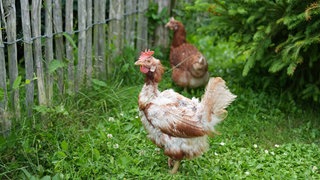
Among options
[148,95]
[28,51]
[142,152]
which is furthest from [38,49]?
[142,152]

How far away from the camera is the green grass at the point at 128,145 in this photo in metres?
3.97

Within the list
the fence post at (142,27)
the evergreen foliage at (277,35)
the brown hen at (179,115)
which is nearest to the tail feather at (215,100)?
the brown hen at (179,115)

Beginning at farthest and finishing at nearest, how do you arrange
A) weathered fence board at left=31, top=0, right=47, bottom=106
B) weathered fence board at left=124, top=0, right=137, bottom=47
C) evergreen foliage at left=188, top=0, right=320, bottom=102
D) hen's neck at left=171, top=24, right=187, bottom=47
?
hen's neck at left=171, top=24, right=187, bottom=47
weathered fence board at left=124, top=0, right=137, bottom=47
evergreen foliage at left=188, top=0, right=320, bottom=102
weathered fence board at left=31, top=0, right=47, bottom=106

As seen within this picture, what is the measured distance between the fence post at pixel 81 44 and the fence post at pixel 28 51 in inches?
33.4

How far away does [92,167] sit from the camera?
13.1 feet

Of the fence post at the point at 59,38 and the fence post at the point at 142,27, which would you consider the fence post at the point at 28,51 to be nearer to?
the fence post at the point at 59,38

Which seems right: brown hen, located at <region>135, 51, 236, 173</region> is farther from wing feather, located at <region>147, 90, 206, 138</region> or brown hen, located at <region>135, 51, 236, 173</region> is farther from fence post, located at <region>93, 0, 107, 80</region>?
fence post, located at <region>93, 0, 107, 80</region>

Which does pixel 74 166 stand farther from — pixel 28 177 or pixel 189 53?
pixel 189 53

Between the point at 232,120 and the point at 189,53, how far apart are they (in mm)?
1215

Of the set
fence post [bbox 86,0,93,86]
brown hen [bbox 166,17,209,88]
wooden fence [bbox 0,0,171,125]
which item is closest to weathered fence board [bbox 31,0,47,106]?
wooden fence [bbox 0,0,171,125]

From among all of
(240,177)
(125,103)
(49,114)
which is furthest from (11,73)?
(240,177)

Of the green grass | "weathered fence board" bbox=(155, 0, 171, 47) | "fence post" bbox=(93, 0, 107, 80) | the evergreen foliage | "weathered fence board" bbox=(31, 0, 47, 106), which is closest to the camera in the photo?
the green grass

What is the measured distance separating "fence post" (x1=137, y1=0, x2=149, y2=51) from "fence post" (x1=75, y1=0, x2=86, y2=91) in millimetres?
1646

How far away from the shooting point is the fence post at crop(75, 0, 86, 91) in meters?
4.93
